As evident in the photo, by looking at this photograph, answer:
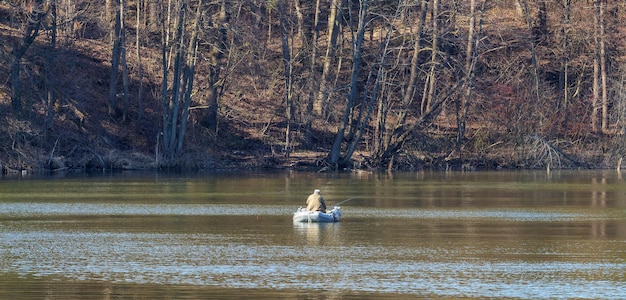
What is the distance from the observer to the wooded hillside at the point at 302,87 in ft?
188

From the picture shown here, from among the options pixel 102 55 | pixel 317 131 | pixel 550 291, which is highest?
pixel 102 55

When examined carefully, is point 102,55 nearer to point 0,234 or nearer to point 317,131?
point 317,131

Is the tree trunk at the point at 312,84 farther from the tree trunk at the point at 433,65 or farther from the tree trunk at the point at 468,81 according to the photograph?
the tree trunk at the point at 468,81

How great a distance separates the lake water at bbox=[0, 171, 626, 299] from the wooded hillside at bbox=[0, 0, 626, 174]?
36.9 ft

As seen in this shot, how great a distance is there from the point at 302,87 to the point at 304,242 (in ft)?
122

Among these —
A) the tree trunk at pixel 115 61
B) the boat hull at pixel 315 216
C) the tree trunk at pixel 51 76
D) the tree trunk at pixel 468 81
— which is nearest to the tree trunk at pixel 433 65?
the tree trunk at pixel 468 81

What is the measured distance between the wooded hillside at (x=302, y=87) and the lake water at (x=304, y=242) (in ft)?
36.9

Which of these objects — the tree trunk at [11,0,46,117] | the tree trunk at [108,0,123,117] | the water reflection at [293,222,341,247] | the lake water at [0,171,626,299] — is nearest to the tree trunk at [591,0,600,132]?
the lake water at [0,171,626,299]

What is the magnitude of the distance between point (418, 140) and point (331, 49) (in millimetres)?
7564

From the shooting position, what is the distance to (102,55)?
64.8m

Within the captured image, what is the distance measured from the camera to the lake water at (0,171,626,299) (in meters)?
20.8

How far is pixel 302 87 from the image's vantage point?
64625 millimetres

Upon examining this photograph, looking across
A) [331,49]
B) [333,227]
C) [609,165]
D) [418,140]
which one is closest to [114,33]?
[331,49]

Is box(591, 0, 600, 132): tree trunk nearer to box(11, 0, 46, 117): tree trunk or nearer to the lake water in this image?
the lake water
